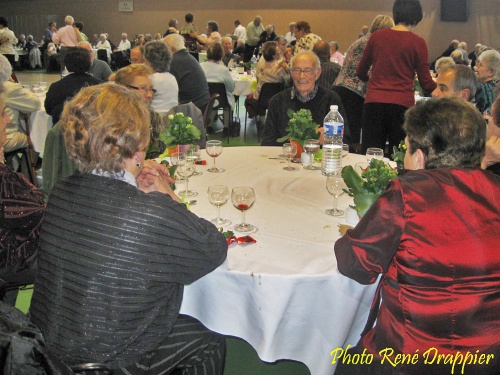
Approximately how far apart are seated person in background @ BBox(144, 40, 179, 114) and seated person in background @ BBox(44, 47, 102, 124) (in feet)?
2.02

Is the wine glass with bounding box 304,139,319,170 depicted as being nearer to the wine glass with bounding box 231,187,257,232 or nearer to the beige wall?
the wine glass with bounding box 231,187,257,232

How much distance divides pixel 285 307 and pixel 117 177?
0.68 meters

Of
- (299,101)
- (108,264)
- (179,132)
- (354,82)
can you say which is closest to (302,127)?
(179,132)

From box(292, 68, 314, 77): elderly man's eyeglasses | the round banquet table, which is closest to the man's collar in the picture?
box(292, 68, 314, 77): elderly man's eyeglasses

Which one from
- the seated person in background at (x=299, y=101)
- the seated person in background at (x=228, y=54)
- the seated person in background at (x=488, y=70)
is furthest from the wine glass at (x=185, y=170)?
the seated person in background at (x=228, y=54)

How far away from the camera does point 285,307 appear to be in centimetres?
164

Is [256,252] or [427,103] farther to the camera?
[256,252]

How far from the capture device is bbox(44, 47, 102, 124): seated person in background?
407 cm

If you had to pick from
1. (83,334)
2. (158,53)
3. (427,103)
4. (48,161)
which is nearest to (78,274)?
(83,334)

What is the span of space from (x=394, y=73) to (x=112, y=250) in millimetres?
3165

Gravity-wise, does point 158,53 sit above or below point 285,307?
above

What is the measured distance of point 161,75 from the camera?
465 cm

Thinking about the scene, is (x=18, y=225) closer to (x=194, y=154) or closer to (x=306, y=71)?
(x=194, y=154)

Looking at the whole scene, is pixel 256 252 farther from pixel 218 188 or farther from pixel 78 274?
pixel 78 274
